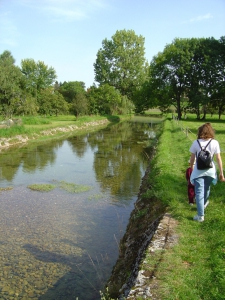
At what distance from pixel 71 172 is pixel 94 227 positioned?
7.77 m

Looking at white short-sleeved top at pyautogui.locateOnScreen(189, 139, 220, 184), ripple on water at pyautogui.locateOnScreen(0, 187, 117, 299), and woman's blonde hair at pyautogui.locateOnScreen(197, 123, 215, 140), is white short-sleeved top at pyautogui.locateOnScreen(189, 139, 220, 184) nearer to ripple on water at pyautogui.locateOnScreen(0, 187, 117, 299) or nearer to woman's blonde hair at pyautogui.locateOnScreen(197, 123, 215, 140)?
woman's blonde hair at pyautogui.locateOnScreen(197, 123, 215, 140)

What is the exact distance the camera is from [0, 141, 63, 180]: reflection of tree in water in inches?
661

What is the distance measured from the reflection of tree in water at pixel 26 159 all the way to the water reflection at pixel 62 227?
0.22 feet

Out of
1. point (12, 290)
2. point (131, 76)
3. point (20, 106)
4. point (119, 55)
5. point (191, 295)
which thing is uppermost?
point (119, 55)

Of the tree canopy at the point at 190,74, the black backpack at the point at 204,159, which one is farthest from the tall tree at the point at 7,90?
the black backpack at the point at 204,159

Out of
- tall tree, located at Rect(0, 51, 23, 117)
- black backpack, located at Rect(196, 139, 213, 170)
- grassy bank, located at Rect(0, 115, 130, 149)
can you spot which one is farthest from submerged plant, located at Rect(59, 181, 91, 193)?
tall tree, located at Rect(0, 51, 23, 117)

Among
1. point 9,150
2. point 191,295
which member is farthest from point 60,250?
point 9,150

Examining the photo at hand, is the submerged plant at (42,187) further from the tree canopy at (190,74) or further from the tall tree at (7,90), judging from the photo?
the tree canopy at (190,74)

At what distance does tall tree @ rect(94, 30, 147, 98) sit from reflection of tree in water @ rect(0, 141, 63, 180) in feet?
153

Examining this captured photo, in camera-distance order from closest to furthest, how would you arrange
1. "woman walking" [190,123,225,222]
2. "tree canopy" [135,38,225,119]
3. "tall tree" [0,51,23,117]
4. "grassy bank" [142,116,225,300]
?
"grassy bank" [142,116,225,300] < "woman walking" [190,123,225,222] < "tall tree" [0,51,23,117] < "tree canopy" [135,38,225,119]

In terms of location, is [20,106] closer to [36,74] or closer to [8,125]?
[8,125]

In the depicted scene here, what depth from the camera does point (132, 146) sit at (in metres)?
26.5

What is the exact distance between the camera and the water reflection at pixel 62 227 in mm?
6227

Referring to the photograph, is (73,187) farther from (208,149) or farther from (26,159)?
(208,149)
